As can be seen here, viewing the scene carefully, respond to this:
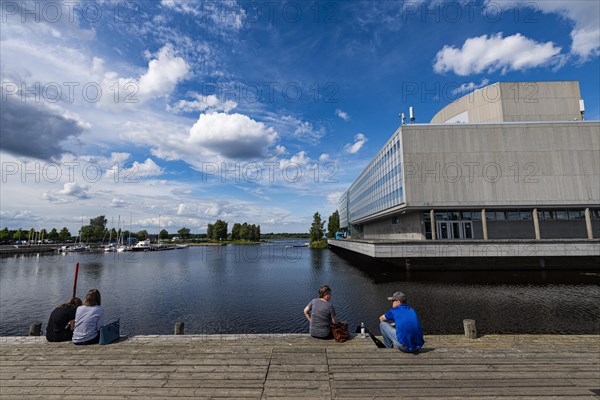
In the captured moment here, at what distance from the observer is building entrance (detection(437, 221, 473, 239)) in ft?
150

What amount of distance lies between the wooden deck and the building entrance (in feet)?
130

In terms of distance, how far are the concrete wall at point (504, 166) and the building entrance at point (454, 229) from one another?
4.05 metres

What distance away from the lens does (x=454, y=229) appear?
45688mm

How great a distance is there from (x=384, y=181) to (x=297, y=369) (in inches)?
2006

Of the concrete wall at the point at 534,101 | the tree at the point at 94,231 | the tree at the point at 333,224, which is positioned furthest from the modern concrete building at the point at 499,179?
the tree at the point at 94,231

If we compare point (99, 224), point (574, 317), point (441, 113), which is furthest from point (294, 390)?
point (99, 224)

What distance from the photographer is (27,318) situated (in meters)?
21.6

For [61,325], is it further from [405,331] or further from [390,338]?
[405,331]

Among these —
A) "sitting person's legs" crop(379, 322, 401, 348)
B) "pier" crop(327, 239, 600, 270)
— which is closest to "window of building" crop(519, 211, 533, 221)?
"pier" crop(327, 239, 600, 270)

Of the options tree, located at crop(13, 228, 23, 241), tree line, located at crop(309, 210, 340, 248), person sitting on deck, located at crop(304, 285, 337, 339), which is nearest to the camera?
person sitting on deck, located at crop(304, 285, 337, 339)

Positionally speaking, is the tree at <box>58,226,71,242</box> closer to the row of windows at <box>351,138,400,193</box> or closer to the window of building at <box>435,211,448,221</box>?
the row of windows at <box>351,138,400,193</box>

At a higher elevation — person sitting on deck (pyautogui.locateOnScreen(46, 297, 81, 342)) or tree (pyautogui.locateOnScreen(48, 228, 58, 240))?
tree (pyautogui.locateOnScreen(48, 228, 58, 240))

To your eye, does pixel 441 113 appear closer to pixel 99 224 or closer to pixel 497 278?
pixel 497 278

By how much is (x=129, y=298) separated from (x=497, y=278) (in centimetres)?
3892
